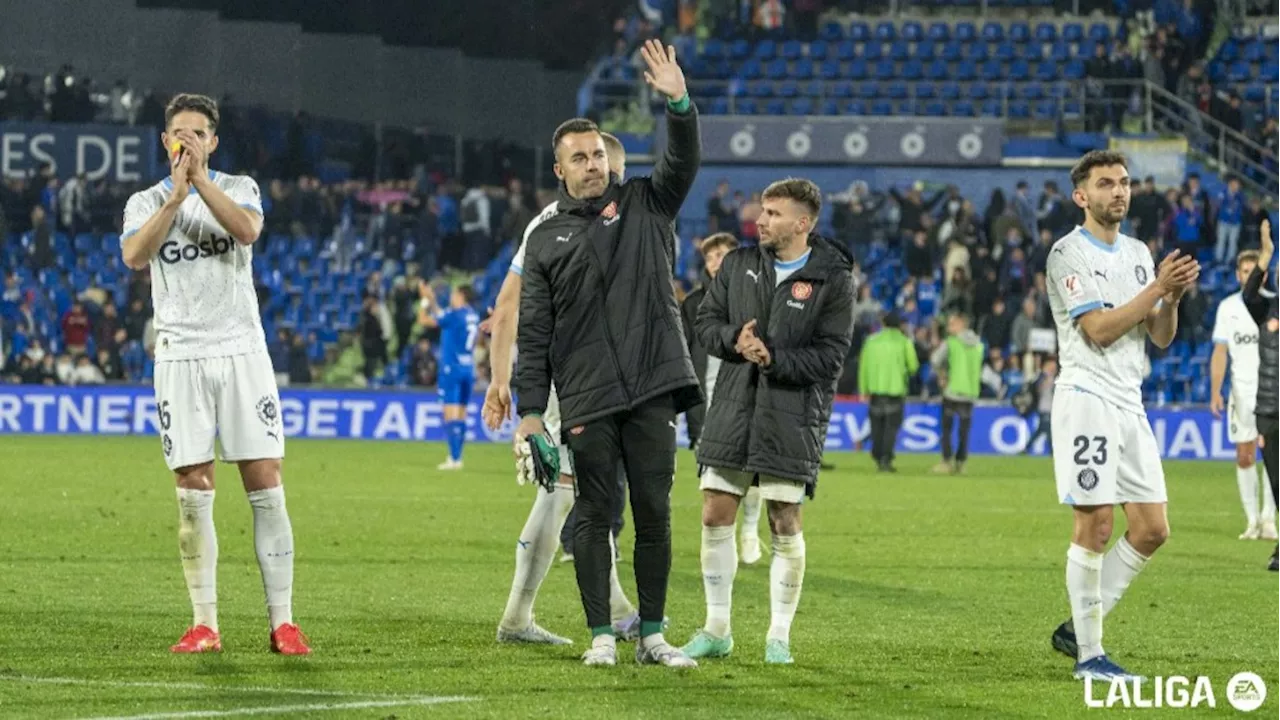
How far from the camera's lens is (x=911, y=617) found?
1092 cm

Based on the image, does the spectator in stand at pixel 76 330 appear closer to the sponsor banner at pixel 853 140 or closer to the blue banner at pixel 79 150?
the blue banner at pixel 79 150

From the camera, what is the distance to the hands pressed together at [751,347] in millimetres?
8641

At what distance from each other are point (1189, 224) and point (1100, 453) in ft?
90.3

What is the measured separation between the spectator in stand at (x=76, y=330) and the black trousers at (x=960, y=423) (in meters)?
13.9

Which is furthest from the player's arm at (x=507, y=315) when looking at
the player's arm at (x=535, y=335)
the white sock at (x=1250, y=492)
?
the white sock at (x=1250, y=492)

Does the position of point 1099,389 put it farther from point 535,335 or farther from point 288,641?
point 288,641

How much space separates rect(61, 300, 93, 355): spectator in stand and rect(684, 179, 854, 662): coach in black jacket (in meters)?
25.7

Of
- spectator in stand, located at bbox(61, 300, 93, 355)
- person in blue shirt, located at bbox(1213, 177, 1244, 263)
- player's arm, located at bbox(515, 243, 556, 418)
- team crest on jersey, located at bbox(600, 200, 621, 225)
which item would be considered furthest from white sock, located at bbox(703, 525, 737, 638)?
person in blue shirt, located at bbox(1213, 177, 1244, 263)

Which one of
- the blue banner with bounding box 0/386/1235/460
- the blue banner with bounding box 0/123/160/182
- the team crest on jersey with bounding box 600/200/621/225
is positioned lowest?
the blue banner with bounding box 0/386/1235/460

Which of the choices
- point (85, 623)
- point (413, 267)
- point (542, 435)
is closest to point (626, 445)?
point (542, 435)

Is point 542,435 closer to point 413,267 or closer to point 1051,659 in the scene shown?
point 1051,659

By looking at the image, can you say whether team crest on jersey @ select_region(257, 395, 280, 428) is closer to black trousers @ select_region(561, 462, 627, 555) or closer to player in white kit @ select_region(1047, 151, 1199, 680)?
black trousers @ select_region(561, 462, 627, 555)

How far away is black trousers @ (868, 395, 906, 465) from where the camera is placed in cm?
2692

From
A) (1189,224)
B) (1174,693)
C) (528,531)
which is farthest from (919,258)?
(1174,693)
